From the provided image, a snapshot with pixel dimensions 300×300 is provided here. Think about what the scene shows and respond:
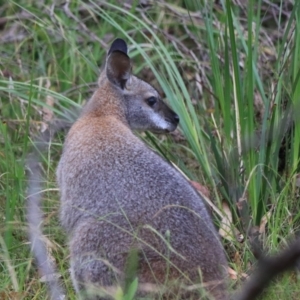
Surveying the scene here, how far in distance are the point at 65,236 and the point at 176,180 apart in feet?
2.25

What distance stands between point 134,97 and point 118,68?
0.17 meters

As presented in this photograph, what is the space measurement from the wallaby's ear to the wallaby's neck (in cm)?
5

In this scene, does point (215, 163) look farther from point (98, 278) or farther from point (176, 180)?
point (98, 278)

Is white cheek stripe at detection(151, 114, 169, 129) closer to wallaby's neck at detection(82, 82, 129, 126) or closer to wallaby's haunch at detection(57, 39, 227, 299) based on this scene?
wallaby's neck at detection(82, 82, 129, 126)

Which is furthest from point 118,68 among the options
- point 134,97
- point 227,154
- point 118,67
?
point 227,154

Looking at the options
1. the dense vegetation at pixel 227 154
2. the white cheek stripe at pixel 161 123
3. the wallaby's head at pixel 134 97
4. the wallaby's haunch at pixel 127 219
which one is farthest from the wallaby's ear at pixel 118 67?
the wallaby's haunch at pixel 127 219

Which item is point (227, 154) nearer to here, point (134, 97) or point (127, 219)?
point (134, 97)

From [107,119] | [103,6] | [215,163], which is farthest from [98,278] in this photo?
[103,6]

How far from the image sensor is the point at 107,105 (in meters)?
3.96

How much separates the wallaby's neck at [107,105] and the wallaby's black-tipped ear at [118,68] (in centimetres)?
5

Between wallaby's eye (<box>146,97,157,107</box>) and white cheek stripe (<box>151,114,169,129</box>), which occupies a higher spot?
A: wallaby's eye (<box>146,97,157,107</box>)

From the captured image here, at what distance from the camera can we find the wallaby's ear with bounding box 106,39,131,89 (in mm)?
4043

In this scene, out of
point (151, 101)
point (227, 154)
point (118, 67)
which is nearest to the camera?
point (227, 154)

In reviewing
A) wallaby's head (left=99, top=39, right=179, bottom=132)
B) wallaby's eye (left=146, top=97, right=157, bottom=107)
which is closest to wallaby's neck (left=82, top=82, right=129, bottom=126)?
wallaby's head (left=99, top=39, right=179, bottom=132)
